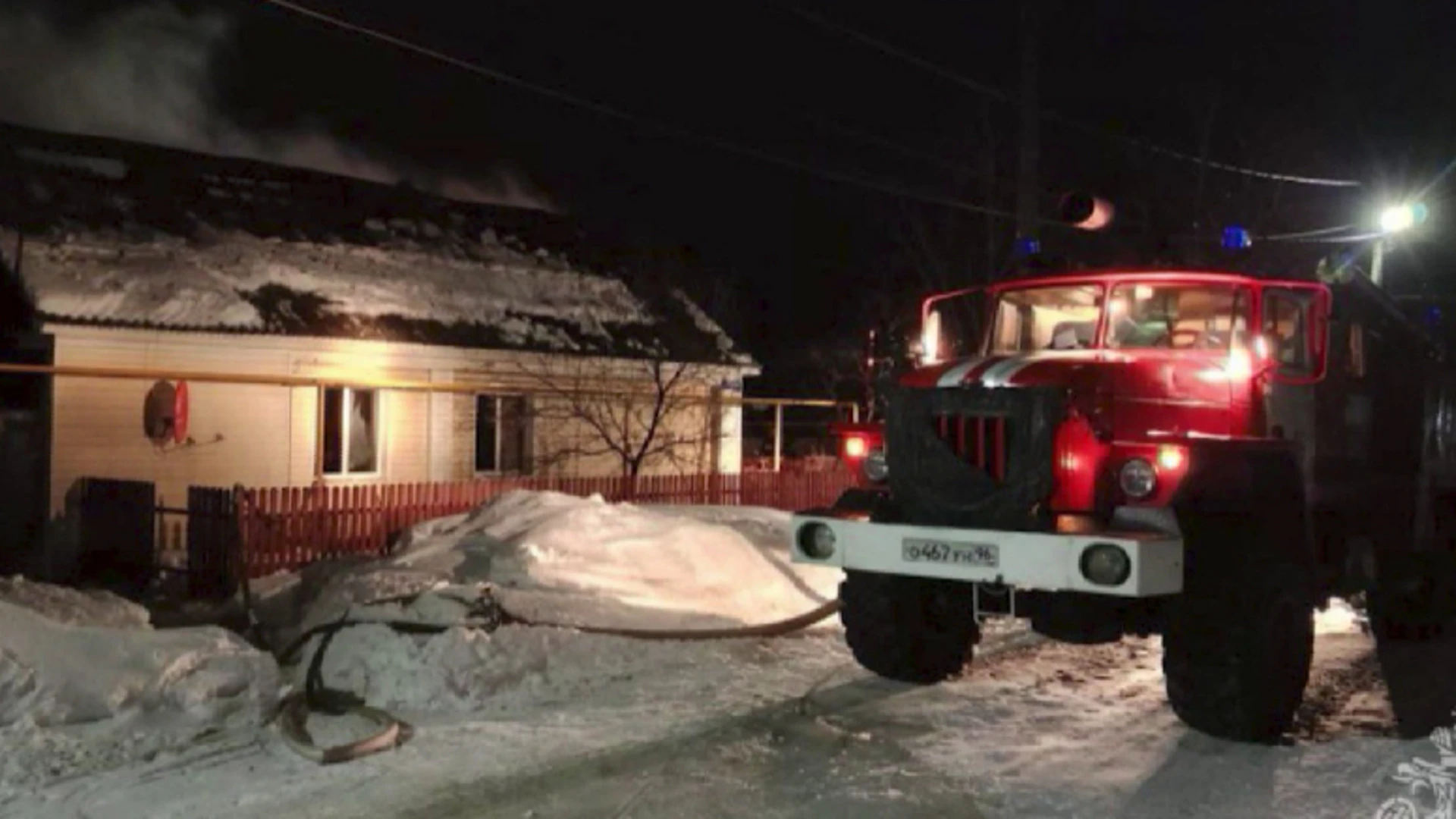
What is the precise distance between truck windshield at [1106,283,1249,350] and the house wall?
1099 cm

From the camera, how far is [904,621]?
8.41 meters

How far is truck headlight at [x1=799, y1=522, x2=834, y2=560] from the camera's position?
777 centimetres

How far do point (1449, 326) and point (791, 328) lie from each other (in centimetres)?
3114

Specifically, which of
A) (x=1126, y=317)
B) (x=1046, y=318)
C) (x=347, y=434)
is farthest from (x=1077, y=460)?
(x=347, y=434)

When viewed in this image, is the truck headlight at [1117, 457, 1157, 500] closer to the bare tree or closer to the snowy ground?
the snowy ground

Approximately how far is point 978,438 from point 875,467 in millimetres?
1019

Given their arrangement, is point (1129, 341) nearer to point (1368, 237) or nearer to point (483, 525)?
point (483, 525)

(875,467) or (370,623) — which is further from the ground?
(875,467)

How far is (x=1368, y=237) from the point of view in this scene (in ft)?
64.8

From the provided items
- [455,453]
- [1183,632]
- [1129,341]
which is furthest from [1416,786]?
[455,453]

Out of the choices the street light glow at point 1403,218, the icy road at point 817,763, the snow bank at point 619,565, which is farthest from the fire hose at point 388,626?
the street light glow at point 1403,218

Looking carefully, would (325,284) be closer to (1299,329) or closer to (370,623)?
(370,623)

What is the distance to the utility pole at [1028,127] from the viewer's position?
14.8 m

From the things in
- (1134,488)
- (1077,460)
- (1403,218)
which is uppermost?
(1403,218)
